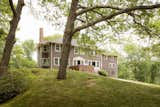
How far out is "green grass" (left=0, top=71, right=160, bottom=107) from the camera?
11109 millimetres

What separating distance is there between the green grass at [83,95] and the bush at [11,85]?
1.54 feet

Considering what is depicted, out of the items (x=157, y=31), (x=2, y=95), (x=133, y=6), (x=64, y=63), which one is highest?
(x=133, y=6)

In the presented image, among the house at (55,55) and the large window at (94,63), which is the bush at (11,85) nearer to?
the house at (55,55)

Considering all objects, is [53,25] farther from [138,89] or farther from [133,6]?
[138,89]

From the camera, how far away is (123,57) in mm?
68812

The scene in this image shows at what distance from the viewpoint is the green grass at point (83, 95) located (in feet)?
36.4

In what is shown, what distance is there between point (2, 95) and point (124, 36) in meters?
8.42

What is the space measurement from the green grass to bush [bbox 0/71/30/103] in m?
0.47

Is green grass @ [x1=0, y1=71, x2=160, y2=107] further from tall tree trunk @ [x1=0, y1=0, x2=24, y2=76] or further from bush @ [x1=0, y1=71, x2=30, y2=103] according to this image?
tall tree trunk @ [x1=0, y1=0, x2=24, y2=76]

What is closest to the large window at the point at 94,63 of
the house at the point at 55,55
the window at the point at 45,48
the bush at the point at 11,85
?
the house at the point at 55,55

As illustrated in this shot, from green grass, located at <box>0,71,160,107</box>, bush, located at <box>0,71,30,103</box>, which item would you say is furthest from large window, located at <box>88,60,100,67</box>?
bush, located at <box>0,71,30,103</box>

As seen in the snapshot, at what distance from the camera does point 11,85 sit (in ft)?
43.3

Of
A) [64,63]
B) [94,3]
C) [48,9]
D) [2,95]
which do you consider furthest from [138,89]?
[48,9]

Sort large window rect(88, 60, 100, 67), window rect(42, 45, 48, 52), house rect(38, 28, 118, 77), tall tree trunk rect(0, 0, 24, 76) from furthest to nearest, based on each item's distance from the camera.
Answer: large window rect(88, 60, 100, 67), window rect(42, 45, 48, 52), house rect(38, 28, 118, 77), tall tree trunk rect(0, 0, 24, 76)
